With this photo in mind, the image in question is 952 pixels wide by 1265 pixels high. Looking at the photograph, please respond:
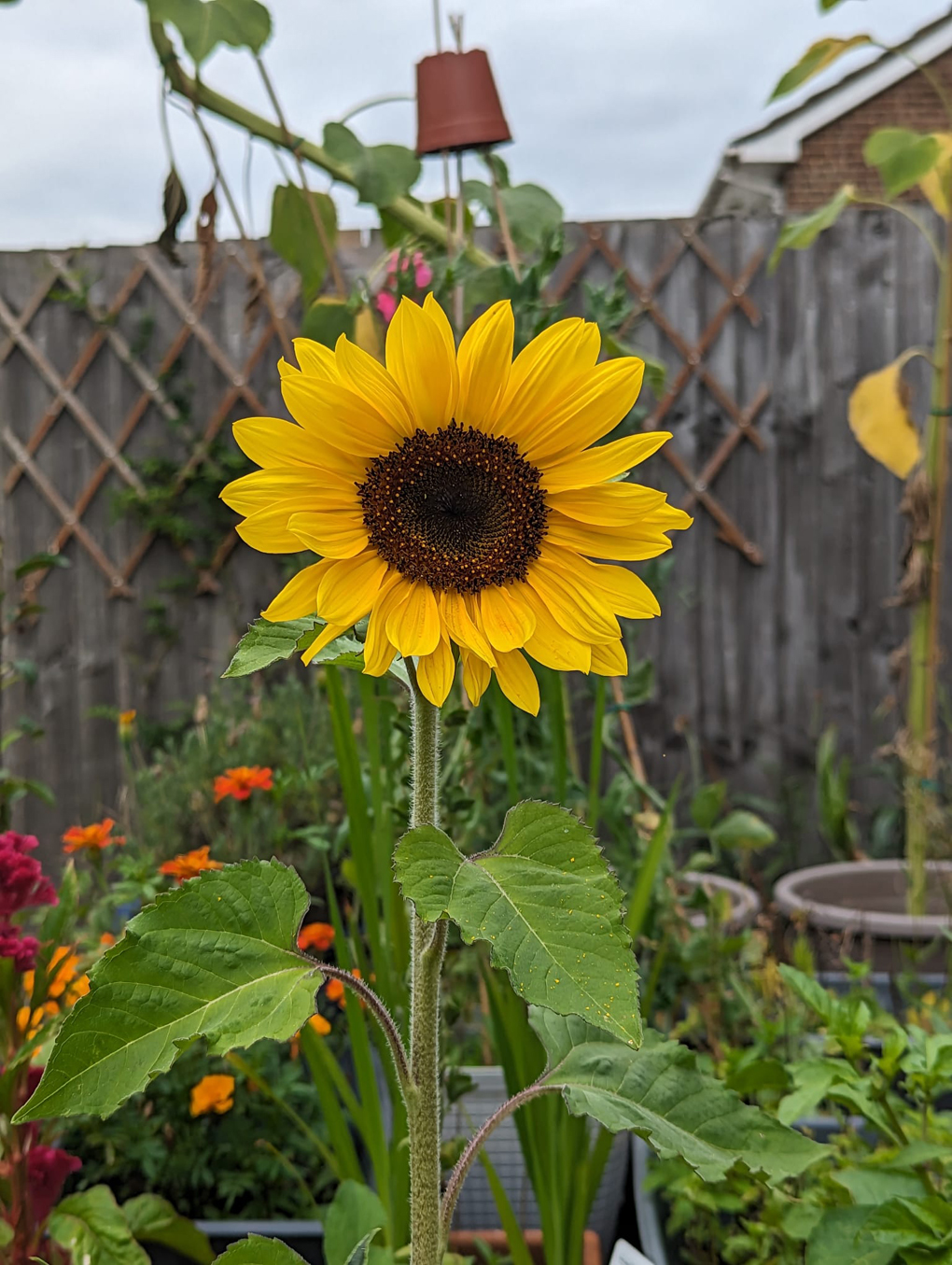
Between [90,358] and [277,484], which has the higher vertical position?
[90,358]

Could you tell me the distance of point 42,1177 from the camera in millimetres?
889

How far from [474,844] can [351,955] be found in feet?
1.65

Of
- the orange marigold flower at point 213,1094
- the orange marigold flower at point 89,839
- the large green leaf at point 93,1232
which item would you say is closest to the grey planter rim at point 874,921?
the orange marigold flower at point 213,1094

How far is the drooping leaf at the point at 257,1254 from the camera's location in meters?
0.61

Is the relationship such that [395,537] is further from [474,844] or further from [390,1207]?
[474,844]

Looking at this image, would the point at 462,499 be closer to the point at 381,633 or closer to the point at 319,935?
the point at 381,633

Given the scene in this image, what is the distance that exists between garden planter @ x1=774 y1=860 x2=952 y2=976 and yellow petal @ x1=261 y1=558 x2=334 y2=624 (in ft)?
4.05

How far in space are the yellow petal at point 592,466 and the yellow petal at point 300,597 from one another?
137 mm

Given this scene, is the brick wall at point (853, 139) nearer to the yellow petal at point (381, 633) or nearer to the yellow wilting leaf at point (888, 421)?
the yellow wilting leaf at point (888, 421)

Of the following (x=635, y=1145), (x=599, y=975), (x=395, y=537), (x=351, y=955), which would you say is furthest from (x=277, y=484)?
(x=635, y=1145)

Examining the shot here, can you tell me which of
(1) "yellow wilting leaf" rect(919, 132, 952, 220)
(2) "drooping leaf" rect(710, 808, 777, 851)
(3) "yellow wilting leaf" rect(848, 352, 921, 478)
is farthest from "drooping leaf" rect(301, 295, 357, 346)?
(3) "yellow wilting leaf" rect(848, 352, 921, 478)

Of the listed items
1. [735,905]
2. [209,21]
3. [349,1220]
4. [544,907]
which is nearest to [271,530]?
[544,907]

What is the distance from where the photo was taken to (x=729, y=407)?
329 cm

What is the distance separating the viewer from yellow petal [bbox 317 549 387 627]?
1.83ft
